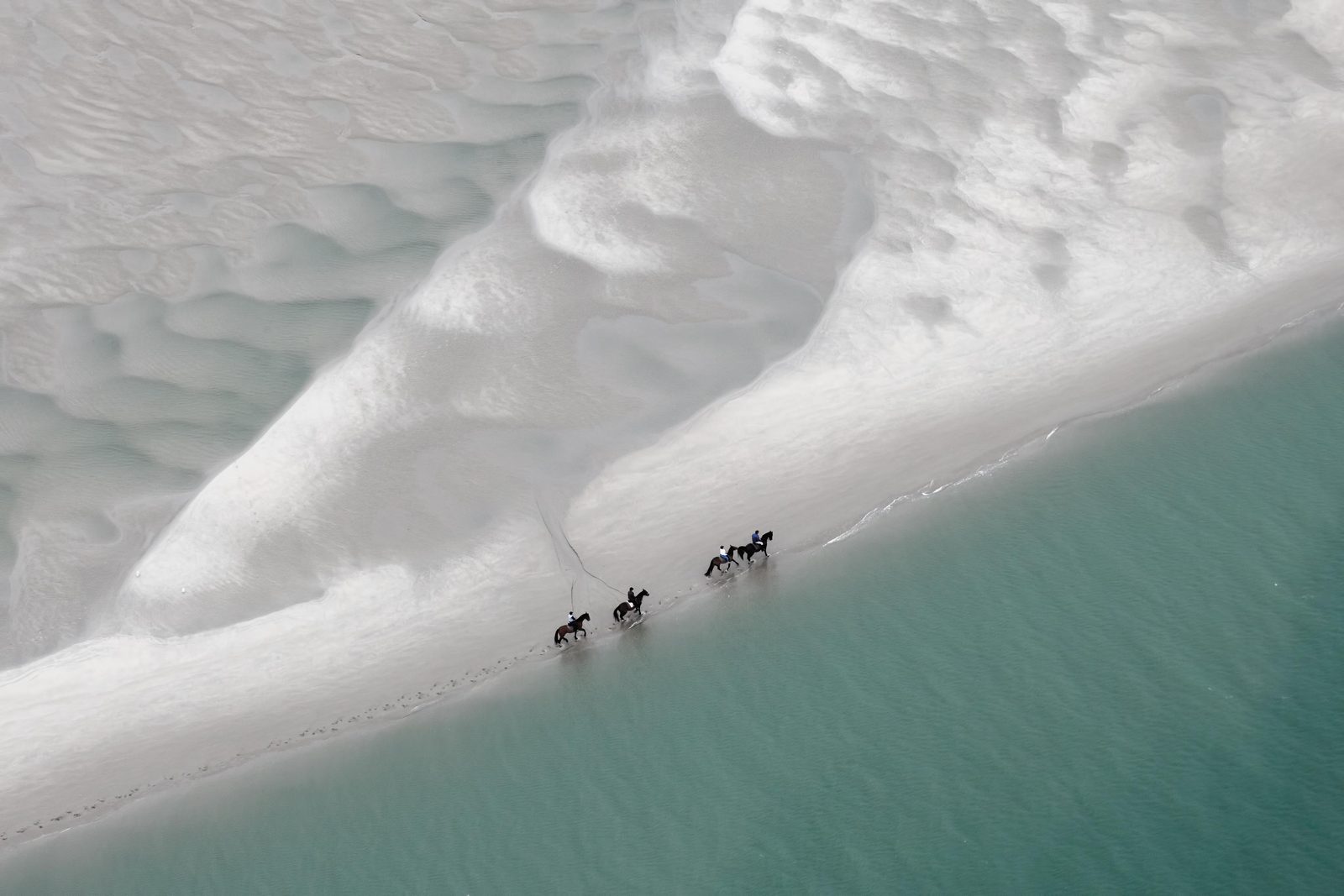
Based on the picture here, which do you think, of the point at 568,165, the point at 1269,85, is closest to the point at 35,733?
the point at 568,165

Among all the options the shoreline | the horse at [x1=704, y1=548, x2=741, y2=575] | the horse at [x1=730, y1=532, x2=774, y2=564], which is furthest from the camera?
the horse at [x1=730, y1=532, x2=774, y2=564]

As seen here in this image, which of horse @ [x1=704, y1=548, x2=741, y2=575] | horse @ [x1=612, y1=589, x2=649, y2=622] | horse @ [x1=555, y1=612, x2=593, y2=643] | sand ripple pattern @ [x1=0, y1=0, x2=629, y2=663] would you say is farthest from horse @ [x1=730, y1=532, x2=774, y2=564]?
sand ripple pattern @ [x1=0, y1=0, x2=629, y2=663]

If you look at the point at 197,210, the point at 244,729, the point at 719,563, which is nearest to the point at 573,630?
the point at 719,563

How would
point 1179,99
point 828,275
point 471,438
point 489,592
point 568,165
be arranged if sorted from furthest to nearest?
point 1179,99, point 568,165, point 828,275, point 471,438, point 489,592

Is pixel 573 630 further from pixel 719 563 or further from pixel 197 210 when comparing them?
pixel 197 210

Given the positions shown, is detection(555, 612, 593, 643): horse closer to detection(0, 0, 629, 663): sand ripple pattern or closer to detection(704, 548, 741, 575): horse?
detection(704, 548, 741, 575): horse

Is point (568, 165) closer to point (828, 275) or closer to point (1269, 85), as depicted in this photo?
point (828, 275)
